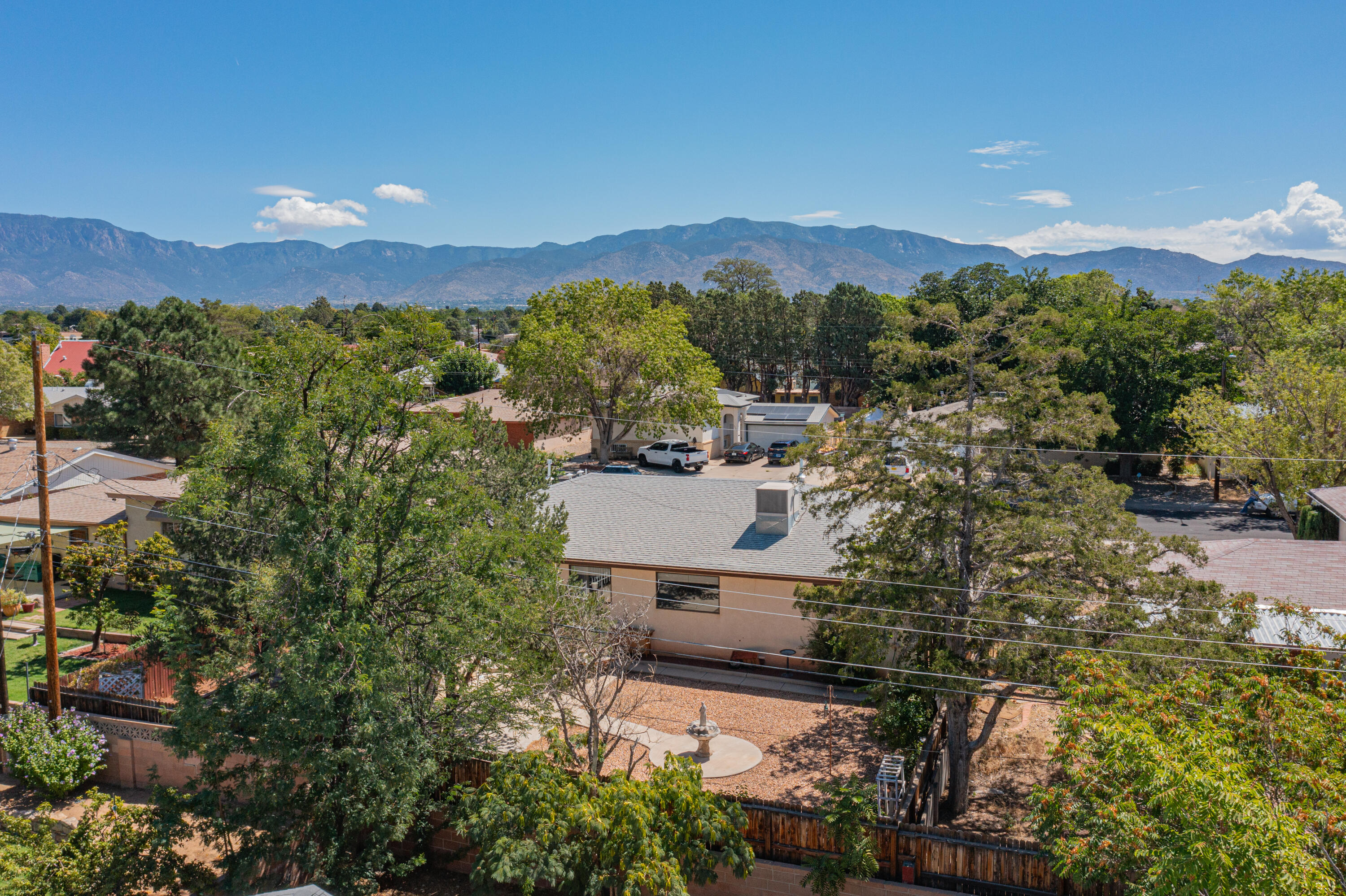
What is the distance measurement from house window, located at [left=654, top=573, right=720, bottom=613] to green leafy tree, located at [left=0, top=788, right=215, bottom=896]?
1180 cm

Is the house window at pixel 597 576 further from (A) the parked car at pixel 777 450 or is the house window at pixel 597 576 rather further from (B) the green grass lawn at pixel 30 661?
(A) the parked car at pixel 777 450

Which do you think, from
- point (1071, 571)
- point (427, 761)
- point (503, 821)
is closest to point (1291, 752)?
point (1071, 571)

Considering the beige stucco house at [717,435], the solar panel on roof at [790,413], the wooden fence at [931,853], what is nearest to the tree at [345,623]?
the wooden fence at [931,853]

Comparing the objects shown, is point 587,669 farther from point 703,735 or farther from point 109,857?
point 109,857

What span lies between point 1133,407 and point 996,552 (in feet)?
113

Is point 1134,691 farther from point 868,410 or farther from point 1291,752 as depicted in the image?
point 868,410

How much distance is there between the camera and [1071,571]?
14039 millimetres

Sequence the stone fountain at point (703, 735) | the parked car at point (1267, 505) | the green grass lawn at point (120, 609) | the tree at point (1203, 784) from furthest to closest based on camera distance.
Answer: the parked car at point (1267, 505)
the green grass lawn at point (120, 609)
the stone fountain at point (703, 735)
the tree at point (1203, 784)

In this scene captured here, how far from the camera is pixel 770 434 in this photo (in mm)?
54562

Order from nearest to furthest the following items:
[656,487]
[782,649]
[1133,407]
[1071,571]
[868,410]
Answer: [1071,571], [868,410], [782,649], [656,487], [1133,407]

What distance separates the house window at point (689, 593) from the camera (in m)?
21.9

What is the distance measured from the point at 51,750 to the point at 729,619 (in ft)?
49.8

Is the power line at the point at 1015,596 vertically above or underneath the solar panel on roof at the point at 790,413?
underneath

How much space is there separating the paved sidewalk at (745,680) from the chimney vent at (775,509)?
3920 millimetres
